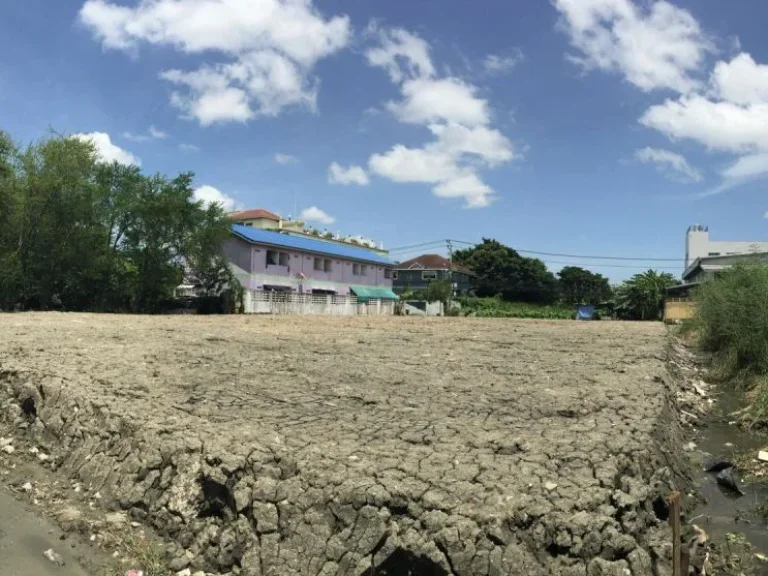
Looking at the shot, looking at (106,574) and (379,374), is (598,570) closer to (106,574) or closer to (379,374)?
(106,574)

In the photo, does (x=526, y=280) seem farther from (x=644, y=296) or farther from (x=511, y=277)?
(x=644, y=296)

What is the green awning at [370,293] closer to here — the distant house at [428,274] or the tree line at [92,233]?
the distant house at [428,274]

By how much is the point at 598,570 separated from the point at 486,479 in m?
0.95

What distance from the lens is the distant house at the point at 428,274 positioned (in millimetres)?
68062

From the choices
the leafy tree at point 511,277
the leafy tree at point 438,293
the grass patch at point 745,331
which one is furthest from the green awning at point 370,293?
the grass patch at point 745,331

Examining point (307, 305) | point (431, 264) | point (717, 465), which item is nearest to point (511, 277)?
point (431, 264)

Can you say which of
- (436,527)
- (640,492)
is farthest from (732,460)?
(436,527)

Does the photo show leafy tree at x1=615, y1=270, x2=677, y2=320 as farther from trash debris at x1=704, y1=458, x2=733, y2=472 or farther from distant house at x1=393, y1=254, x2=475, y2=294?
trash debris at x1=704, y1=458, x2=733, y2=472

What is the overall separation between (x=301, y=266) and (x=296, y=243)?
1849mm

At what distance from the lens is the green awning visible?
52.0 metres

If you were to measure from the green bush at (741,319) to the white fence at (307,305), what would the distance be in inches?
1077

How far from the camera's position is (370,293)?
5331 centimetres

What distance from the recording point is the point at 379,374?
910cm

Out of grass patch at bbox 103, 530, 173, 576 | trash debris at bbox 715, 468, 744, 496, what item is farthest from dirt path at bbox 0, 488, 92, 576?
trash debris at bbox 715, 468, 744, 496
